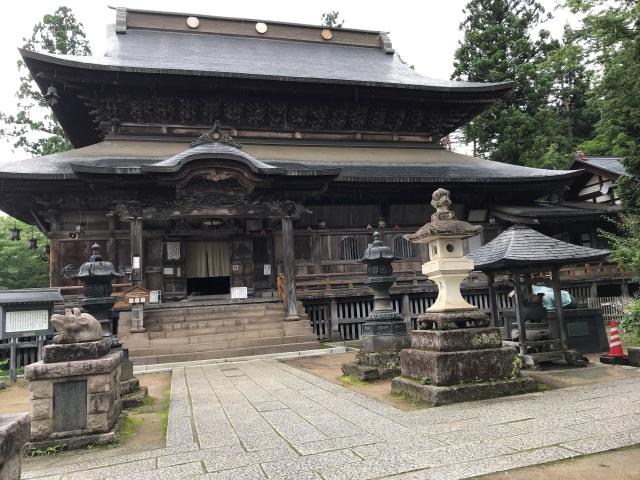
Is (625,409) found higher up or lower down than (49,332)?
lower down

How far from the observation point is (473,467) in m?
3.48

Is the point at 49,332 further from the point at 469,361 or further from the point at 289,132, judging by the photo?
the point at 289,132

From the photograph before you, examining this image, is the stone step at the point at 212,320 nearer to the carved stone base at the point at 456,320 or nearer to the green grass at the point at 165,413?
the green grass at the point at 165,413

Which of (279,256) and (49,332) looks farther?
(279,256)

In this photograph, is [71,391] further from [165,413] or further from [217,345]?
[217,345]

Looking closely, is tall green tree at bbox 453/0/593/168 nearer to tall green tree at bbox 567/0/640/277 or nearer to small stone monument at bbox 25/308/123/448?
tall green tree at bbox 567/0/640/277

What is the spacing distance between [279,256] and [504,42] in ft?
78.3

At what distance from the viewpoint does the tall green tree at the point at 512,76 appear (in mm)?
28280

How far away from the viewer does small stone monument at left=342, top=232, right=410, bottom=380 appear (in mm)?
7590

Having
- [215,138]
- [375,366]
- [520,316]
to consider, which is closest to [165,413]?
[375,366]

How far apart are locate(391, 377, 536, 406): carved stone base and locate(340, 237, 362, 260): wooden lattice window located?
10159 mm

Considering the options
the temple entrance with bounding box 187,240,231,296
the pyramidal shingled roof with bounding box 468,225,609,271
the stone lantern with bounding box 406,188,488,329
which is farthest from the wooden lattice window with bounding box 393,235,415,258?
the stone lantern with bounding box 406,188,488,329

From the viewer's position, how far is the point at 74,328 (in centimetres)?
500

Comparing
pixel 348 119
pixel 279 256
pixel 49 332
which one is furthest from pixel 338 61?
pixel 49 332
